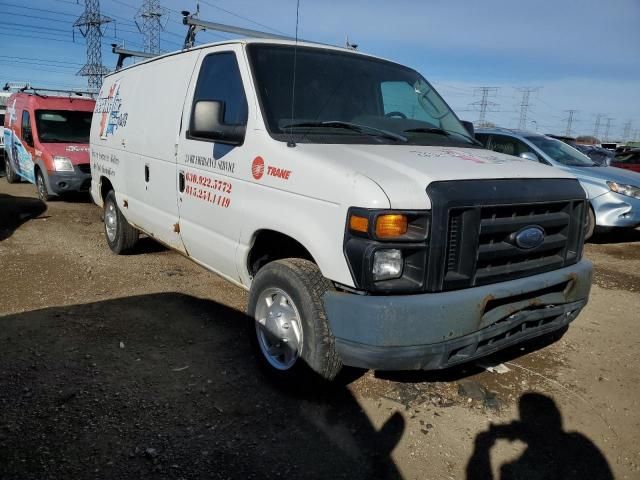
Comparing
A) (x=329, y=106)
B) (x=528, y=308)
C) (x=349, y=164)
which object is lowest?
(x=528, y=308)

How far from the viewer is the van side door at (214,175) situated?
12.1 feet

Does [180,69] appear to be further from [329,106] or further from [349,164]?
[349,164]

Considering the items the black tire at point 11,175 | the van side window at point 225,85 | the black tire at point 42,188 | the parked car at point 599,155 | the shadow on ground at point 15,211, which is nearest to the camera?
the van side window at point 225,85

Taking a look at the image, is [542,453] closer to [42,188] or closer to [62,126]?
[42,188]

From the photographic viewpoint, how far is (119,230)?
6348 mm

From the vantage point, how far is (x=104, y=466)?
8.84 ft

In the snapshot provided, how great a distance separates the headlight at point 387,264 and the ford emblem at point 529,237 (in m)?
0.77

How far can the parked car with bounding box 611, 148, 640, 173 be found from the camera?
14.3m

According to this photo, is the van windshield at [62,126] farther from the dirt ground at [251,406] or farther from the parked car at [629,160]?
the parked car at [629,160]

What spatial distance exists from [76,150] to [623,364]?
9.96 metres

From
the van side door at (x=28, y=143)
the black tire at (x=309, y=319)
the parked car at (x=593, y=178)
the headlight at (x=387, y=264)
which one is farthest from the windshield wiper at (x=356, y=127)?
the van side door at (x=28, y=143)

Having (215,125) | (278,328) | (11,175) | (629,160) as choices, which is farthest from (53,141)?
(629,160)

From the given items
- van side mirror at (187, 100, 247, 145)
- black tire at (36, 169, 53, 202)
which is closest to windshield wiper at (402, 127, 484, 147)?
van side mirror at (187, 100, 247, 145)

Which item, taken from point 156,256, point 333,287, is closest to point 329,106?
point 333,287
